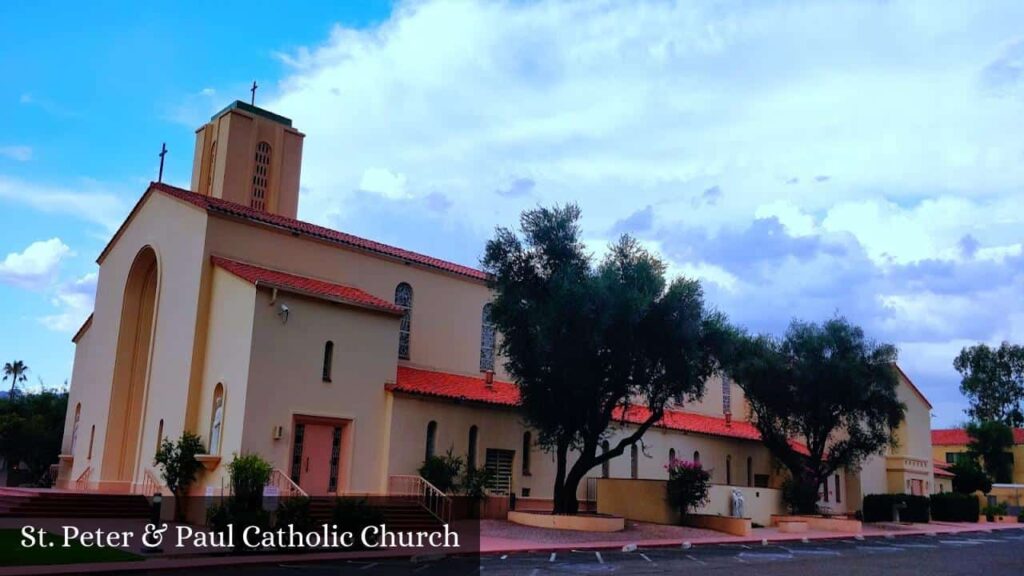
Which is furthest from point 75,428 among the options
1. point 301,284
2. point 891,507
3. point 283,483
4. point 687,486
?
point 891,507


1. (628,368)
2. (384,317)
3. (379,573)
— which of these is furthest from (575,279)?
(379,573)

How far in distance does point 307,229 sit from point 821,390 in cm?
2264

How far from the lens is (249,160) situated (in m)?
41.8

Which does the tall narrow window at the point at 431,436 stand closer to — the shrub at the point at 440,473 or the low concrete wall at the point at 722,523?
the shrub at the point at 440,473

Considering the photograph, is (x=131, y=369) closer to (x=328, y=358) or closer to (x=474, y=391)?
(x=328, y=358)

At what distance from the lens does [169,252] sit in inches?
1114

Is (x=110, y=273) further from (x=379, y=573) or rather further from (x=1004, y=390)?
(x=1004, y=390)

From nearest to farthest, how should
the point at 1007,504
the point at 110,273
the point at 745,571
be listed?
the point at 745,571
the point at 110,273
the point at 1007,504

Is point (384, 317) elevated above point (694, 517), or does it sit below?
above

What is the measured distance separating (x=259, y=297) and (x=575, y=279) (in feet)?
30.4

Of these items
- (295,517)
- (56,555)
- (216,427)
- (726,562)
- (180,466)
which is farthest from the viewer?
(216,427)

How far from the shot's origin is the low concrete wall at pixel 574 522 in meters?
25.4

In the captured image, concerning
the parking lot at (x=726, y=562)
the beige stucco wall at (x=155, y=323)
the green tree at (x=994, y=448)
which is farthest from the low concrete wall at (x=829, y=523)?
the green tree at (x=994, y=448)

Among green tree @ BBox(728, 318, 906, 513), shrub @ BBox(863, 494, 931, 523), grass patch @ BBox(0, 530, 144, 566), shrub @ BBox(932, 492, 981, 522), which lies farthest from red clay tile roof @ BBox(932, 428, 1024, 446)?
grass patch @ BBox(0, 530, 144, 566)
